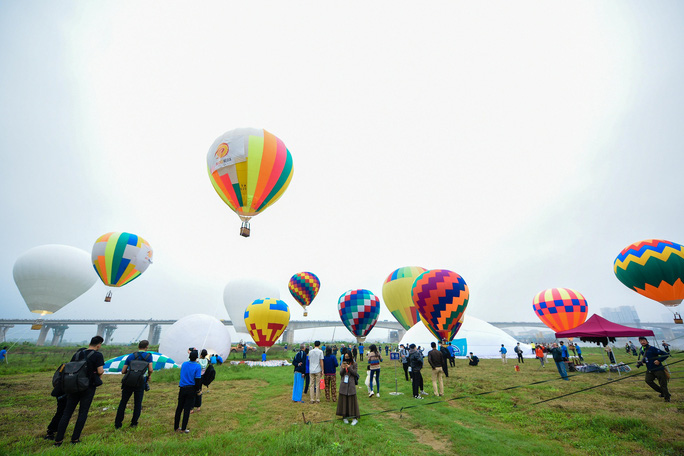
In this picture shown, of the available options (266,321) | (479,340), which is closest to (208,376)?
(266,321)

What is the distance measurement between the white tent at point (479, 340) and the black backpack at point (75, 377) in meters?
24.7

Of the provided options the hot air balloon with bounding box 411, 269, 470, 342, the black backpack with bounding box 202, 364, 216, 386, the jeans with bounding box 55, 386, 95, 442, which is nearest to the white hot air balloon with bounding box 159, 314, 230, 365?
the black backpack with bounding box 202, 364, 216, 386

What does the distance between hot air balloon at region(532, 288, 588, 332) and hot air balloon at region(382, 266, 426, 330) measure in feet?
34.5

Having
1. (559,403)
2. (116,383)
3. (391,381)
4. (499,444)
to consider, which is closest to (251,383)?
(116,383)

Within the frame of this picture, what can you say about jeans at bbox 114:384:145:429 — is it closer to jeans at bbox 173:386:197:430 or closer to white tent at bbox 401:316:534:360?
jeans at bbox 173:386:197:430

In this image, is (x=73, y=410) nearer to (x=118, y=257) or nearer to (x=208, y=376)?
(x=208, y=376)

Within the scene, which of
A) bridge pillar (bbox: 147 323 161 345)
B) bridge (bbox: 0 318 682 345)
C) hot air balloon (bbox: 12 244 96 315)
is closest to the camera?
hot air balloon (bbox: 12 244 96 315)

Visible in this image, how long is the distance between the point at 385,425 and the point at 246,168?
11.4 meters

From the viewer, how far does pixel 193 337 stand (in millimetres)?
16844

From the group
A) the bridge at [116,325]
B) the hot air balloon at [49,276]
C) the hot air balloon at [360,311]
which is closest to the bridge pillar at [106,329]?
the bridge at [116,325]

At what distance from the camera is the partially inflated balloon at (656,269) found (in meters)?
19.0

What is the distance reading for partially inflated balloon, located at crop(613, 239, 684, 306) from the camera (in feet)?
62.4

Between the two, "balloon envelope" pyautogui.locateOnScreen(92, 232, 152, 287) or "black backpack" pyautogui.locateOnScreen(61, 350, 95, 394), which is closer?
"black backpack" pyautogui.locateOnScreen(61, 350, 95, 394)

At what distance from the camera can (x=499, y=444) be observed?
18.7 ft
